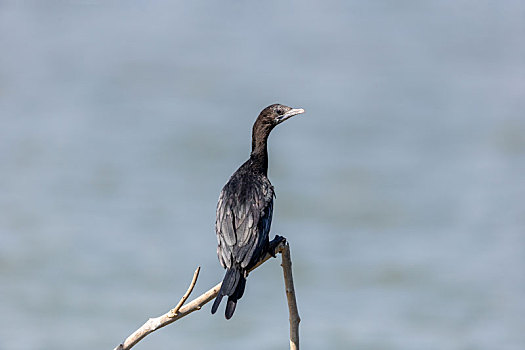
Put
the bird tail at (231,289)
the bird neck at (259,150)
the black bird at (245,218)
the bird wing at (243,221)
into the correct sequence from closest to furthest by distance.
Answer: the bird tail at (231,289)
the black bird at (245,218)
the bird wing at (243,221)
the bird neck at (259,150)

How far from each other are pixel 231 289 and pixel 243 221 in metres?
0.69

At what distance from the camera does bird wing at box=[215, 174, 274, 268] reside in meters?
4.82

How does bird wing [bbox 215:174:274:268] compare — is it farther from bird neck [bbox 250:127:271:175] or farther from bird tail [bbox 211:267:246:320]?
bird neck [bbox 250:127:271:175]

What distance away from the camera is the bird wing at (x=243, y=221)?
15.8ft

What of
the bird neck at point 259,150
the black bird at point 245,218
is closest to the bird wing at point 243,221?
the black bird at point 245,218

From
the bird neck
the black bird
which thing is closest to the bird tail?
the black bird

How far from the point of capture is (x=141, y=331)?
3881 mm

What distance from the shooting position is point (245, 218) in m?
5.09

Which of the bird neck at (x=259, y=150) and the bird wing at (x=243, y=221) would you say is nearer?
the bird wing at (x=243, y=221)

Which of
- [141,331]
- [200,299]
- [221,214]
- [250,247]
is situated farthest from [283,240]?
[141,331]

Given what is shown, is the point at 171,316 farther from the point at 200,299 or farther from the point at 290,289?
the point at 290,289

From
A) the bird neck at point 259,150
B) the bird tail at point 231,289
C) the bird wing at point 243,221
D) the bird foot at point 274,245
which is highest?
the bird neck at point 259,150

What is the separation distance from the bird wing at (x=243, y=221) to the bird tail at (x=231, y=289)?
88mm

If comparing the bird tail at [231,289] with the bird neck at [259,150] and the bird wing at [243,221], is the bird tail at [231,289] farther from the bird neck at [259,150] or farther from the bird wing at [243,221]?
the bird neck at [259,150]
